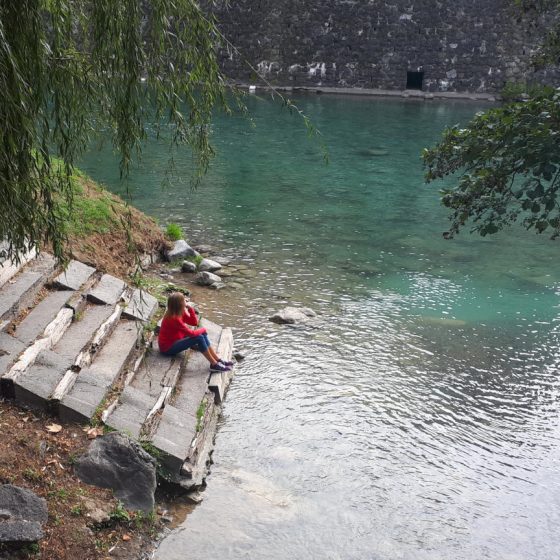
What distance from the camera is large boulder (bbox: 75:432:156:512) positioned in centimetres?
610

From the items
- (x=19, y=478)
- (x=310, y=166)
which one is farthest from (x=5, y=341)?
(x=310, y=166)

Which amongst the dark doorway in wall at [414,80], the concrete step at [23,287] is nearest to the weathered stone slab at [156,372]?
the concrete step at [23,287]

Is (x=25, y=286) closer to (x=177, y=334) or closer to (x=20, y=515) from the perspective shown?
(x=177, y=334)

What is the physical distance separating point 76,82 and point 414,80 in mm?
33168

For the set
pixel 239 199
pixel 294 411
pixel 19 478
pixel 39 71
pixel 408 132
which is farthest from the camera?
pixel 408 132

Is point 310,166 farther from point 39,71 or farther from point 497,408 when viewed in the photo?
point 39,71

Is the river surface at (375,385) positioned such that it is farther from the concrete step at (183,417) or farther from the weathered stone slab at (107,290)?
the weathered stone slab at (107,290)

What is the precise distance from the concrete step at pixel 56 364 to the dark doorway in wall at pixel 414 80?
30193 millimetres

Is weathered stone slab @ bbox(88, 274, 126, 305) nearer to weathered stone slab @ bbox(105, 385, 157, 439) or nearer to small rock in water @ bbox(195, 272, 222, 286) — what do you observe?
weathered stone slab @ bbox(105, 385, 157, 439)

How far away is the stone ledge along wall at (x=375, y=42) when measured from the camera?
113ft

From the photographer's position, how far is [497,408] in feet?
28.6

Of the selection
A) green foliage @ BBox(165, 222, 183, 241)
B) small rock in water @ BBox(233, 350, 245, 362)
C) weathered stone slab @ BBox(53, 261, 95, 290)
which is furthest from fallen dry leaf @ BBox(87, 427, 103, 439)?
green foliage @ BBox(165, 222, 183, 241)

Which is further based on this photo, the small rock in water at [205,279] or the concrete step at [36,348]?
the small rock in water at [205,279]

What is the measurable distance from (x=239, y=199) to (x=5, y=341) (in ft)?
34.3
